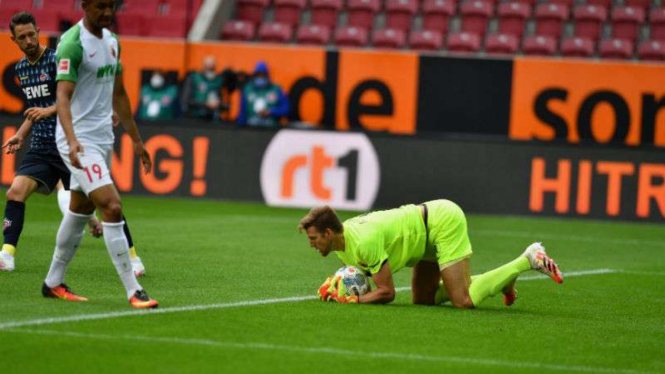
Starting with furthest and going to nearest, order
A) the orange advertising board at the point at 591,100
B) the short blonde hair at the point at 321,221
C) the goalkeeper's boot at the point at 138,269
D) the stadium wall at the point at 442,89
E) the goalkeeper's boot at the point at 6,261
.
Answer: the stadium wall at the point at 442,89 < the orange advertising board at the point at 591,100 < the goalkeeper's boot at the point at 138,269 < the goalkeeper's boot at the point at 6,261 < the short blonde hair at the point at 321,221

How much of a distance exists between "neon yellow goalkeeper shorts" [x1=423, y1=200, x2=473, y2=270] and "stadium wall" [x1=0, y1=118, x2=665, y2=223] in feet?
32.7

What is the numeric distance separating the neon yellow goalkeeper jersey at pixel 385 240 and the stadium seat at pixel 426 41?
14942mm

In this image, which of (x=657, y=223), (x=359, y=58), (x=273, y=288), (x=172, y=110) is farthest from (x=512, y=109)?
(x=273, y=288)

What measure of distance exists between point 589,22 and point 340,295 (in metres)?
15.9

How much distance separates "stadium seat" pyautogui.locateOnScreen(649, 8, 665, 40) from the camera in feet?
81.6

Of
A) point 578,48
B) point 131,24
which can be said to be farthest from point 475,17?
point 131,24

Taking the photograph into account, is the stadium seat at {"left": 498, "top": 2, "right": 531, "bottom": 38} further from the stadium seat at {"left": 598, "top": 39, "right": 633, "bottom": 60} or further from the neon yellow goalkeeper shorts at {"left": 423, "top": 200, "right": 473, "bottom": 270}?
Result: the neon yellow goalkeeper shorts at {"left": 423, "top": 200, "right": 473, "bottom": 270}

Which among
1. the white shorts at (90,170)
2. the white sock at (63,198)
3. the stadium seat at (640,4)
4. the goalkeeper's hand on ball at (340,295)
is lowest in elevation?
the goalkeeper's hand on ball at (340,295)

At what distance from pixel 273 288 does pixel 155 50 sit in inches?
531

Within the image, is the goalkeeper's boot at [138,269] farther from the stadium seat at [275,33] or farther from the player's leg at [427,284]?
the stadium seat at [275,33]

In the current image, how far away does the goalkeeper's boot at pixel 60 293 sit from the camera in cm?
971

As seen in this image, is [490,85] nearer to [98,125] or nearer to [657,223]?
[657,223]

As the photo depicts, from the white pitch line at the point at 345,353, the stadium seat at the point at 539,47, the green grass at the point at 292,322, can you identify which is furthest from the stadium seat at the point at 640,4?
the white pitch line at the point at 345,353

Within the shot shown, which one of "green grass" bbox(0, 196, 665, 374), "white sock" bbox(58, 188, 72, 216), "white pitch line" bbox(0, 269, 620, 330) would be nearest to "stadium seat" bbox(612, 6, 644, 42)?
"green grass" bbox(0, 196, 665, 374)
